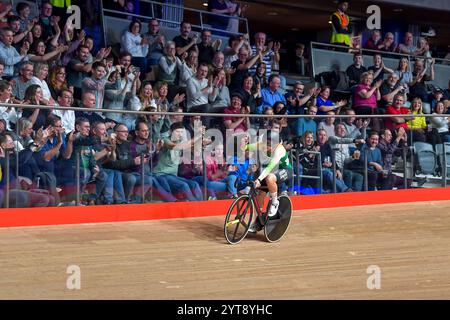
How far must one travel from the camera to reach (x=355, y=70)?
1636cm

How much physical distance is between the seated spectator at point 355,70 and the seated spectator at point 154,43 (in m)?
3.71

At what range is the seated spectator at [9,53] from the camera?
11.9 m

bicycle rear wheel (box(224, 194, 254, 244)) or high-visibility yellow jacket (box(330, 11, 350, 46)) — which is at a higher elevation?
high-visibility yellow jacket (box(330, 11, 350, 46))

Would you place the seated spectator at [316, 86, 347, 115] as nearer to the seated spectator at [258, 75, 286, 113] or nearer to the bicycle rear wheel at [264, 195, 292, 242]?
the seated spectator at [258, 75, 286, 113]

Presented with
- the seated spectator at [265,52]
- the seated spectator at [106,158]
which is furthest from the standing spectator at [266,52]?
the seated spectator at [106,158]

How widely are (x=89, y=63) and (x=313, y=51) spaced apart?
17.8ft

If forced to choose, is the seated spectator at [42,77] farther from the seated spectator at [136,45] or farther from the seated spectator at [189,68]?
the seated spectator at [189,68]

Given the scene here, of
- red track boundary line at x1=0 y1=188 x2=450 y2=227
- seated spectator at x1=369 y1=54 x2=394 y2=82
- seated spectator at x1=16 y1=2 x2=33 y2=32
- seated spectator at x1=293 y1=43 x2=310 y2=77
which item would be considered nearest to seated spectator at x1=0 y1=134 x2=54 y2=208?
red track boundary line at x1=0 y1=188 x2=450 y2=227

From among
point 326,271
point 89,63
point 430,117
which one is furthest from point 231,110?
point 326,271

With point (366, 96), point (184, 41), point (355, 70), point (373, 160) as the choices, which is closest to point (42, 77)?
point (184, 41)

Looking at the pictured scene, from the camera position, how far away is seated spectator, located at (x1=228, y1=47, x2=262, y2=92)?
14.2 metres

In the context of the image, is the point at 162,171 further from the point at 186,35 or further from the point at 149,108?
the point at 186,35

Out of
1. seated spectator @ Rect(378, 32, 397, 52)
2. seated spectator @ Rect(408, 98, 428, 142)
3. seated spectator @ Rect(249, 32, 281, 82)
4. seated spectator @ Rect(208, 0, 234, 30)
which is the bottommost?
seated spectator @ Rect(408, 98, 428, 142)

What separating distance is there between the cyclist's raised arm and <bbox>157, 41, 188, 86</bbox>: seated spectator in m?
3.08
